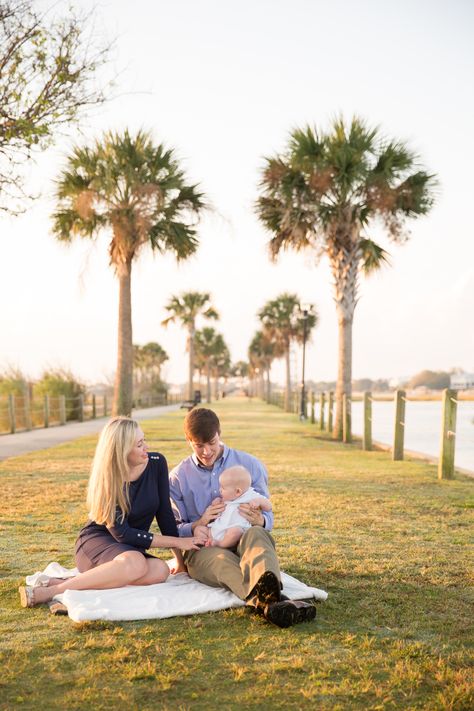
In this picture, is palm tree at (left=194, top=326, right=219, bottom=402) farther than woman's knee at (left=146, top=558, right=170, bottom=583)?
Yes

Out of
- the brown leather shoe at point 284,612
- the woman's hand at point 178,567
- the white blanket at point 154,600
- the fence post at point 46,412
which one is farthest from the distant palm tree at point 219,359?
the brown leather shoe at point 284,612

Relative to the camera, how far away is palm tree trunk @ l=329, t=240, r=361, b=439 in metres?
21.3

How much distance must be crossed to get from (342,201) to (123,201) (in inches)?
237

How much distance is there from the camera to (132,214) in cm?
2022

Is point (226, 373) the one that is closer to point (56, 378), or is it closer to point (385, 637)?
point (56, 378)

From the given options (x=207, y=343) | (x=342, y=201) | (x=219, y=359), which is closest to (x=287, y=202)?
(x=342, y=201)

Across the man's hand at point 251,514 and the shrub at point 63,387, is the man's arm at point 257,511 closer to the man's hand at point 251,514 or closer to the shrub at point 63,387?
the man's hand at point 251,514

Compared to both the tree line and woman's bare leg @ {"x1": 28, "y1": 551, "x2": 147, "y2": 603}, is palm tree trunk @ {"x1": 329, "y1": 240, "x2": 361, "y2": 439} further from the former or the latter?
woman's bare leg @ {"x1": 28, "y1": 551, "x2": 147, "y2": 603}

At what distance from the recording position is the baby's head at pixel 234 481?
485cm

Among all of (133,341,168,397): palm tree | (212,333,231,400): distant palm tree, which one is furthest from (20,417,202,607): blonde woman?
(212,333,231,400): distant palm tree

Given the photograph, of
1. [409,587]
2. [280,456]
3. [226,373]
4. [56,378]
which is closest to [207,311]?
[56,378]

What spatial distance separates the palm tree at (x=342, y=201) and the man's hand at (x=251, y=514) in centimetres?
1651

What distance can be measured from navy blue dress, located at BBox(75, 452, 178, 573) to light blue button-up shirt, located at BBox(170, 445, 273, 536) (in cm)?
23

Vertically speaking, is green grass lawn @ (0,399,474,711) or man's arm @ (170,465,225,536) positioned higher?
man's arm @ (170,465,225,536)
